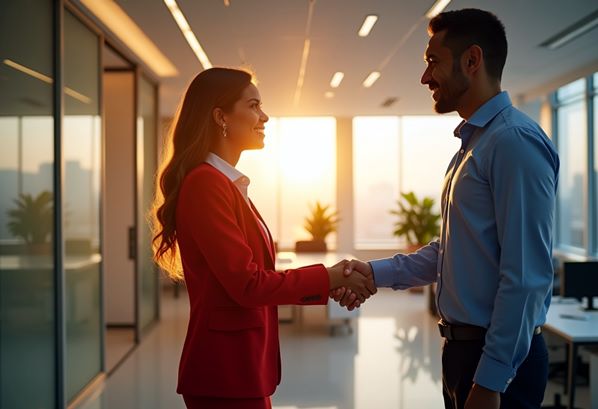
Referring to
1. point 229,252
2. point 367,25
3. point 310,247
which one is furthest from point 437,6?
point 310,247

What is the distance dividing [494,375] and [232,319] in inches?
27.0

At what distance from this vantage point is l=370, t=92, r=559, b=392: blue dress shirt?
1.33 metres

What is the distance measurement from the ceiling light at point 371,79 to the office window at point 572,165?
8.06 feet

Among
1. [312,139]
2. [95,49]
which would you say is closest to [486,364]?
[95,49]

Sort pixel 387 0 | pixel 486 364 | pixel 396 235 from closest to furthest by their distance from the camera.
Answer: pixel 486 364
pixel 387 0
pixel 396 235

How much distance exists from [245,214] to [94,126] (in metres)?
3.58

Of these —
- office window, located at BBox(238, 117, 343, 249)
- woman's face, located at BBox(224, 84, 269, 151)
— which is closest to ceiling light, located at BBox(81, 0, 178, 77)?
woman's face, located at BBox(224, 84, 269, 151)

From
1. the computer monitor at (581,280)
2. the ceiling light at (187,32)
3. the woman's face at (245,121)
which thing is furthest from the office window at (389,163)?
the woman's face at (245,121)

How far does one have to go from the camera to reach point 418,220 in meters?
10.2

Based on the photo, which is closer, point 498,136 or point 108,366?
point 498,136

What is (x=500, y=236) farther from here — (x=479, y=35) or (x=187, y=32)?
(x=187, y=32)

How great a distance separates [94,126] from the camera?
4.84m

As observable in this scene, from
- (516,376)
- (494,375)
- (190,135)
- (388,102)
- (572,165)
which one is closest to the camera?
(494,375)

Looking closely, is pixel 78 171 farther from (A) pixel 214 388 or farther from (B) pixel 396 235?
(B) pixel 396 235
